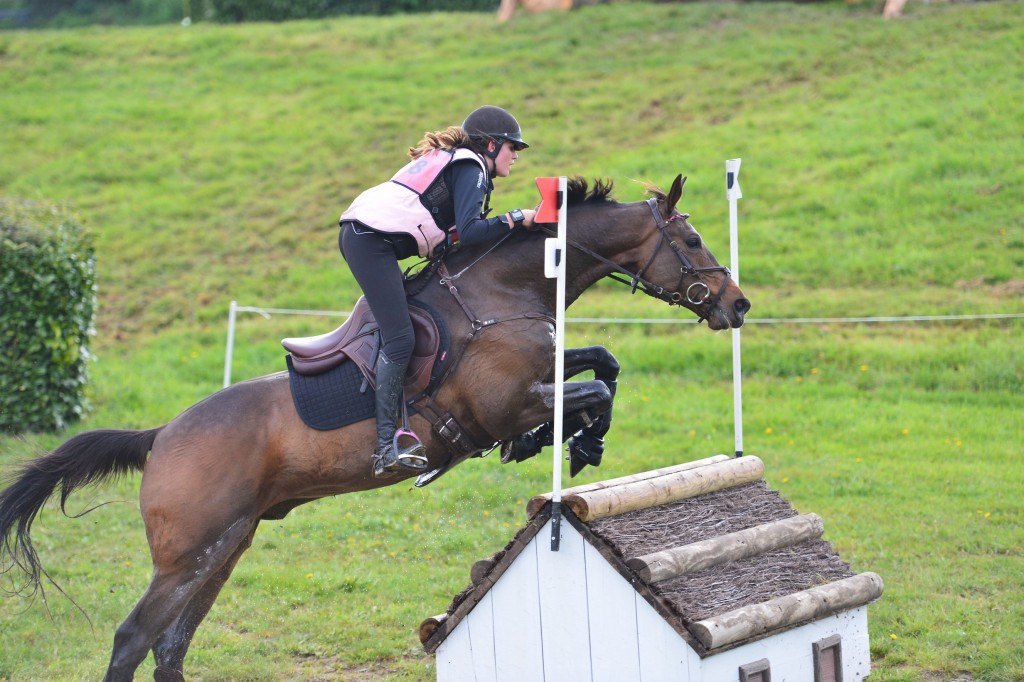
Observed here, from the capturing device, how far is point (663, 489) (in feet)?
17.3

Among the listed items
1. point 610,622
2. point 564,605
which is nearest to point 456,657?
point 564,605

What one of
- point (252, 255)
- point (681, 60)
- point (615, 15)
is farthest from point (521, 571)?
Result: point (615, 15)

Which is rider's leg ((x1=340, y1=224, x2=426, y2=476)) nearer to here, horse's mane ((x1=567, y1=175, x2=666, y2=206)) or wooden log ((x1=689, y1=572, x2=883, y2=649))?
horse's mane ((x1=567, y1=175, x2=666, y2=206))

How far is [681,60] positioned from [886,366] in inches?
403

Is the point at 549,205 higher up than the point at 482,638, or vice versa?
the point at 549,205

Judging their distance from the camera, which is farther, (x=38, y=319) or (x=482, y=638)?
(x=38, y=319)

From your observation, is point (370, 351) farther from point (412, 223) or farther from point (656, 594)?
point (656, 594)

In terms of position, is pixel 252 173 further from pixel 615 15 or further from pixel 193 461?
pixel 193 461

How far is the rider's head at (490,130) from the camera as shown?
16.3ft

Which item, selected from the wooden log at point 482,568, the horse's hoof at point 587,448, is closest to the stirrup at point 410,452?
the wooden log at point 482,568

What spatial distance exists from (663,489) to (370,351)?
5.26 ft

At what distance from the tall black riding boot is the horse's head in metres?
1.24

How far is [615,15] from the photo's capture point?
21.9 m

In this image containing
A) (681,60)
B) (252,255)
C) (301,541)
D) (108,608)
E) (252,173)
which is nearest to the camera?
(108,608)
